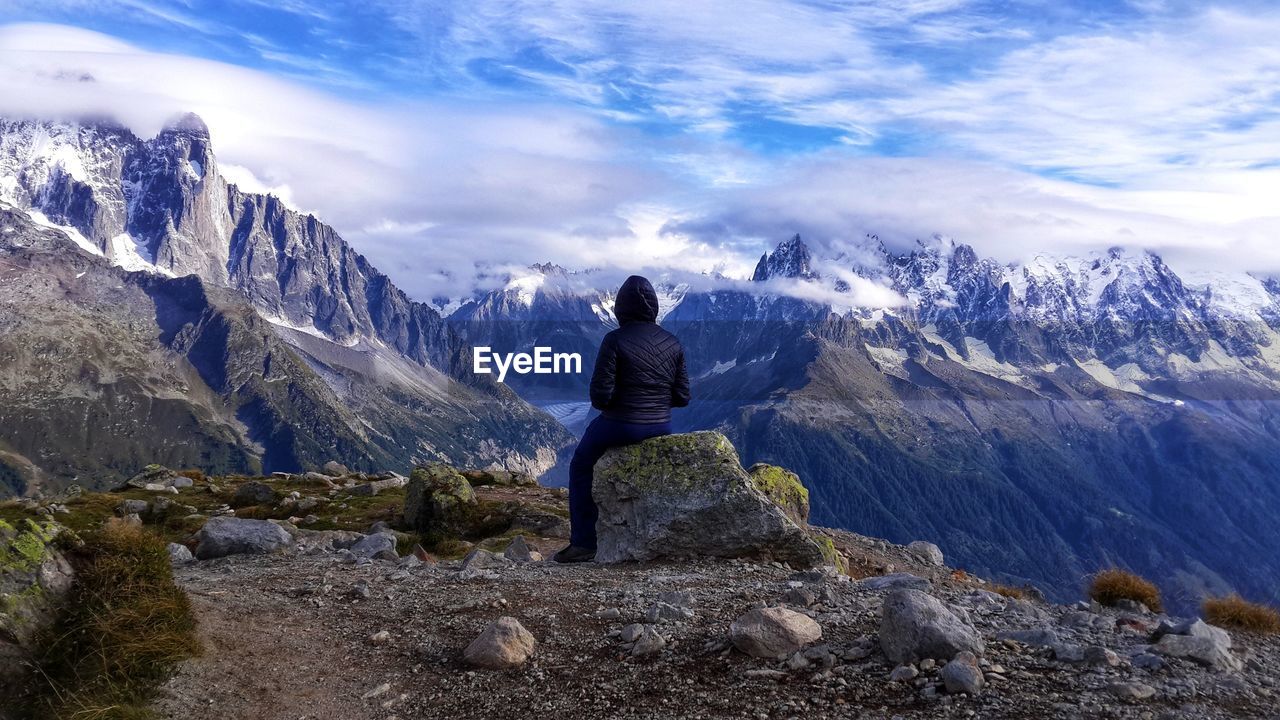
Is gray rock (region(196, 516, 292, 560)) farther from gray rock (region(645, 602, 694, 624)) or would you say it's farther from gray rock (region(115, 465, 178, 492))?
gray rock (region(115, 465, 178, 492))

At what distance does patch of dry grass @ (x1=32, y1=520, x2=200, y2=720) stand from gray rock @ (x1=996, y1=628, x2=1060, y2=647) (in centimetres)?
1173

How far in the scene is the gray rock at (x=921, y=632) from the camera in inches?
464

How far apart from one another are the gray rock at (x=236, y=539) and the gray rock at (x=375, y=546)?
1.94 meters

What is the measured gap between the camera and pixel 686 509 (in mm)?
19500

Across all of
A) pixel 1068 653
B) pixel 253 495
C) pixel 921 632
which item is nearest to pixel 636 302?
pixel 921 632

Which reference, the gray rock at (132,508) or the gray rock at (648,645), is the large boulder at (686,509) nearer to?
the gray rock at (648,645)

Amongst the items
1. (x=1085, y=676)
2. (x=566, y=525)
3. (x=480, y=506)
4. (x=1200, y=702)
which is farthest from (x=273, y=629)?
(x=480, y=506)

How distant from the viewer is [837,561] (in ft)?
74.1

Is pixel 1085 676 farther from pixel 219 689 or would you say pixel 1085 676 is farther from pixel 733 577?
pixel 219 689

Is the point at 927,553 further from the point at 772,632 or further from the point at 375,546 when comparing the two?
the point at 772,632

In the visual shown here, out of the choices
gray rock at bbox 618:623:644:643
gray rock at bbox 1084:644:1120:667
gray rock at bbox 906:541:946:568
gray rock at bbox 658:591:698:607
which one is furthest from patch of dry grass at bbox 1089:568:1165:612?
gray rock at bbox 618:623:644:643

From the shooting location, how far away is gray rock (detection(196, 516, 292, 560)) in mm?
23016

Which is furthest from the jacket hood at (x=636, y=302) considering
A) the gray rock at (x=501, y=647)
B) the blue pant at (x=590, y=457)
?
the gray rock at (x=501, y=647)

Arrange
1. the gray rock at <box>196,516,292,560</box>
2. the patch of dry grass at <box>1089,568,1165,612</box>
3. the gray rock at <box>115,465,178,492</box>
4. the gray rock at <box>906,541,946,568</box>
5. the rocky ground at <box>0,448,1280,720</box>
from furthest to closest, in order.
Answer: the gray rock at <box>115,465,178,492</box>
the gray rock at <box>906,541,946,568</box>
the gray rock at <box>196,516,292,560</box>
the patch of dry grass at <box>1089,568,1165,612</box>
the rocky ground at <box>0,448,1280,720</box>
